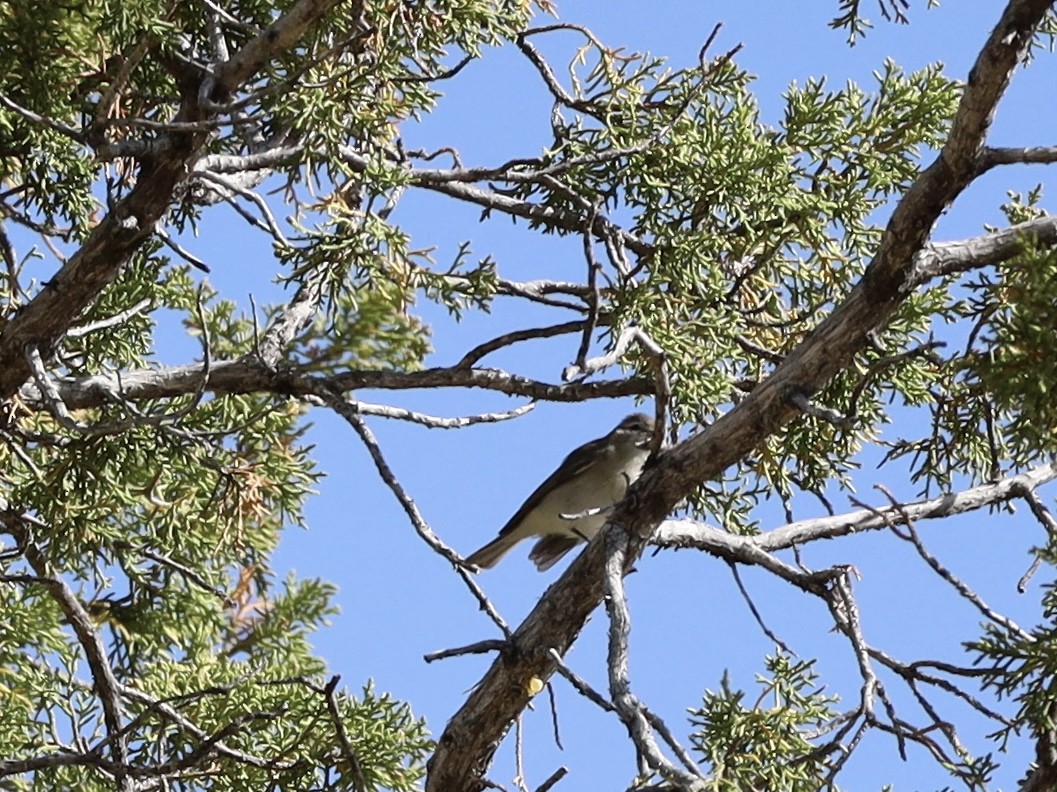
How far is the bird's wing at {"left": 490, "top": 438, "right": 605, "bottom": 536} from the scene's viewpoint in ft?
25.0

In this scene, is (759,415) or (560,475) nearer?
(759,415)

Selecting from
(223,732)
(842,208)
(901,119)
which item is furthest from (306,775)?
(901,119)

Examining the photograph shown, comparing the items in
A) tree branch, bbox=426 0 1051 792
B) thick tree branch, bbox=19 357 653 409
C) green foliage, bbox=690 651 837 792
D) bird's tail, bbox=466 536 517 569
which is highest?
bird's tail, bbox=466 536 517 569

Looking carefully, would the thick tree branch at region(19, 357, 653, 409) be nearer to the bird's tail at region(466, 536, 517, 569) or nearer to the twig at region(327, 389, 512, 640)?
the twig at region(327, 389, 512, 640)

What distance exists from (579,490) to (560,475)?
17 cm

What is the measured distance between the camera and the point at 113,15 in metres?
4.50

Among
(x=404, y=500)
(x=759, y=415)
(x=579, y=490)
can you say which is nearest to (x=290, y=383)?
(x=404, y=500)

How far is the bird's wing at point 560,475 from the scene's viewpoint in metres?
7.61

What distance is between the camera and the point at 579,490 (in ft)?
25.6

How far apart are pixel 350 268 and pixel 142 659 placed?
112 inches

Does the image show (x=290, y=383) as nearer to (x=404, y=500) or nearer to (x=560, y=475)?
(x=404, y=500)

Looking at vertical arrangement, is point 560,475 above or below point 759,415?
above

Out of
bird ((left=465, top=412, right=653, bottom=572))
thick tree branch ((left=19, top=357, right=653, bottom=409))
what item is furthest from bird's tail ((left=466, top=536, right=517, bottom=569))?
thick tree branch ((left=19, top=357, right=653, bottom=409))

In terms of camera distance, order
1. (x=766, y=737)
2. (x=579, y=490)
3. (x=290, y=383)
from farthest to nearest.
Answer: (x=579, y=490) < (x=290, y=383) < (x=766, y=737)
